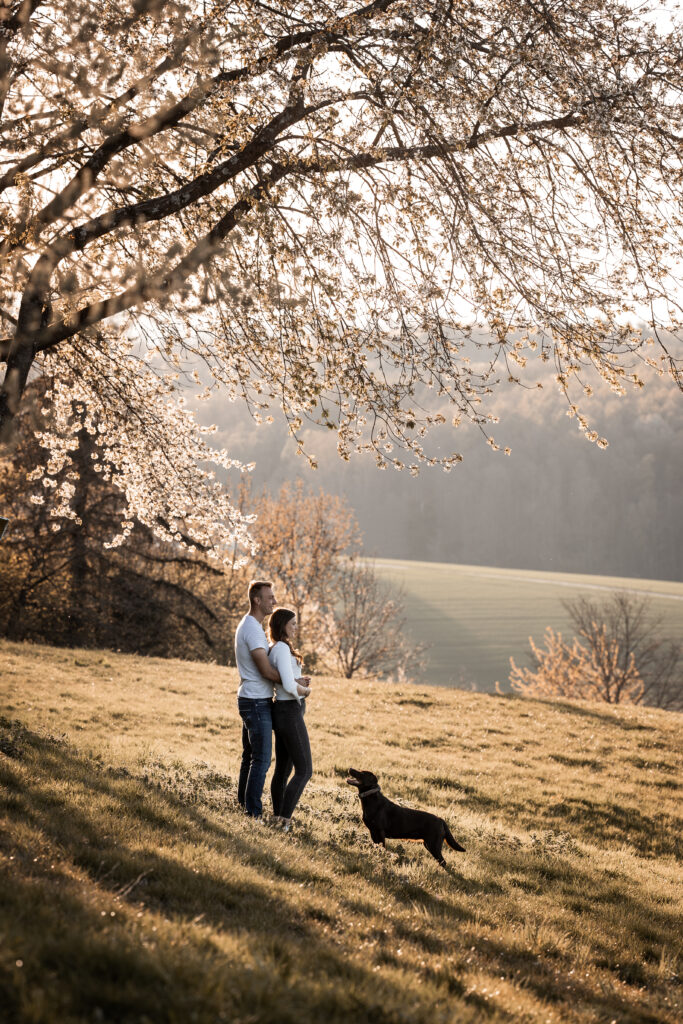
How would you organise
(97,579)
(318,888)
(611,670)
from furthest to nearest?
(611,670), (97,579), (318,888)

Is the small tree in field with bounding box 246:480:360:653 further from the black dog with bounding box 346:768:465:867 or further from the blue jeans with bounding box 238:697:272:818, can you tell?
the black dog with bounding box 346:768:465:867

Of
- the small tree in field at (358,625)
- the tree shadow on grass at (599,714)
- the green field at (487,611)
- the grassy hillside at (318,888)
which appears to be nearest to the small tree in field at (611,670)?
the small tree in field at (358,625)

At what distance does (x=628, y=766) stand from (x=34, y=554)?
19.1 meters

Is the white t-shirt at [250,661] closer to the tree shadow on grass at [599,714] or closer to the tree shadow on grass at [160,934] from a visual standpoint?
the tree shadow on grass at [160,934]

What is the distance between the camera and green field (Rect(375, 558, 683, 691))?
91875mm

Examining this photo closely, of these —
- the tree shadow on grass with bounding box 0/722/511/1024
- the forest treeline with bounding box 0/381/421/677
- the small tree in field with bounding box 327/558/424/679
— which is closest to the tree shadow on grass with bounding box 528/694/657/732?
the forest treeline with bounding box 0/381/421/677

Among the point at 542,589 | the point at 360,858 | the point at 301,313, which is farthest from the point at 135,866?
the point at 542,589

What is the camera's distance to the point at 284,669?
702cm

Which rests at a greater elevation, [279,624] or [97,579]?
[97,579]

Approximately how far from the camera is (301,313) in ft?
33.5

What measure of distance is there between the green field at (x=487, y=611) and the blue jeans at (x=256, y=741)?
7053 cm

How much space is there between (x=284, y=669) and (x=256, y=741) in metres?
0.78

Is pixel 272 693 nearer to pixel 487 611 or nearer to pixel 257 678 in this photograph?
pixel 257 678

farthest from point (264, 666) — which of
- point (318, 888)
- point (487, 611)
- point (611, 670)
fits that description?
point (487, 611)
